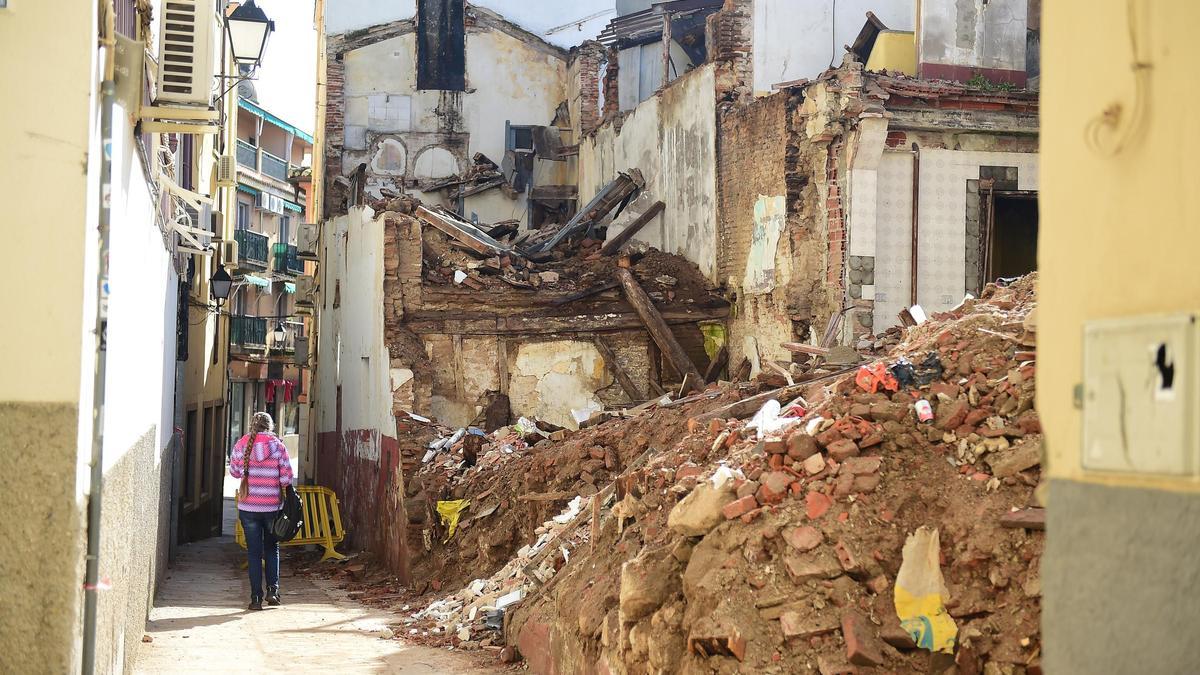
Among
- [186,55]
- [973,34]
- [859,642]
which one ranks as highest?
[973,34]

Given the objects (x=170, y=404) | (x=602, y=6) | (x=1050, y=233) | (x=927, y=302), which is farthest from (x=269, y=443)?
(x=602, y=6)

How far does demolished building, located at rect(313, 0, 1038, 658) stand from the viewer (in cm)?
1605

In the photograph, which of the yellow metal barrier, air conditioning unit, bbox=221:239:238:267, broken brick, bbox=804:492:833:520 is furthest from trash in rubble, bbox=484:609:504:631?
air conditioning unit, bbox=221:239:238:267

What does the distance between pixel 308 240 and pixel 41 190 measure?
2260 cm

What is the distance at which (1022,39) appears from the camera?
18.6m

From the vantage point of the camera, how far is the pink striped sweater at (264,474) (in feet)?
45.1

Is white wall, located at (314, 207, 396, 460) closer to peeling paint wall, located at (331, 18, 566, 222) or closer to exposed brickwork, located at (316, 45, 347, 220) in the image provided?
exposed brickwork, located at (316, 45, 347, 220)

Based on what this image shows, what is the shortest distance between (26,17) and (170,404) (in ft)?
30.9

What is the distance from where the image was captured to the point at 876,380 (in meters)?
8.52

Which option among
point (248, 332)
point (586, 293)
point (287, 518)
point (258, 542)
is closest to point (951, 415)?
point (287, 518)

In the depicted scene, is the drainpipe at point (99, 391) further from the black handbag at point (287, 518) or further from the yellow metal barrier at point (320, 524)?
the yellow metal barrier at point (320, 524)

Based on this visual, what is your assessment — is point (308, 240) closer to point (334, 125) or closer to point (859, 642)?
point (334, 125)

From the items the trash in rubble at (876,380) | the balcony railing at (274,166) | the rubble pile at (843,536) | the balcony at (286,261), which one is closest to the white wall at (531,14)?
the balcony at (286,261)

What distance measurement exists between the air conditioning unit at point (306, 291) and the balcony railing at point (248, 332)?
15076 millimetres
